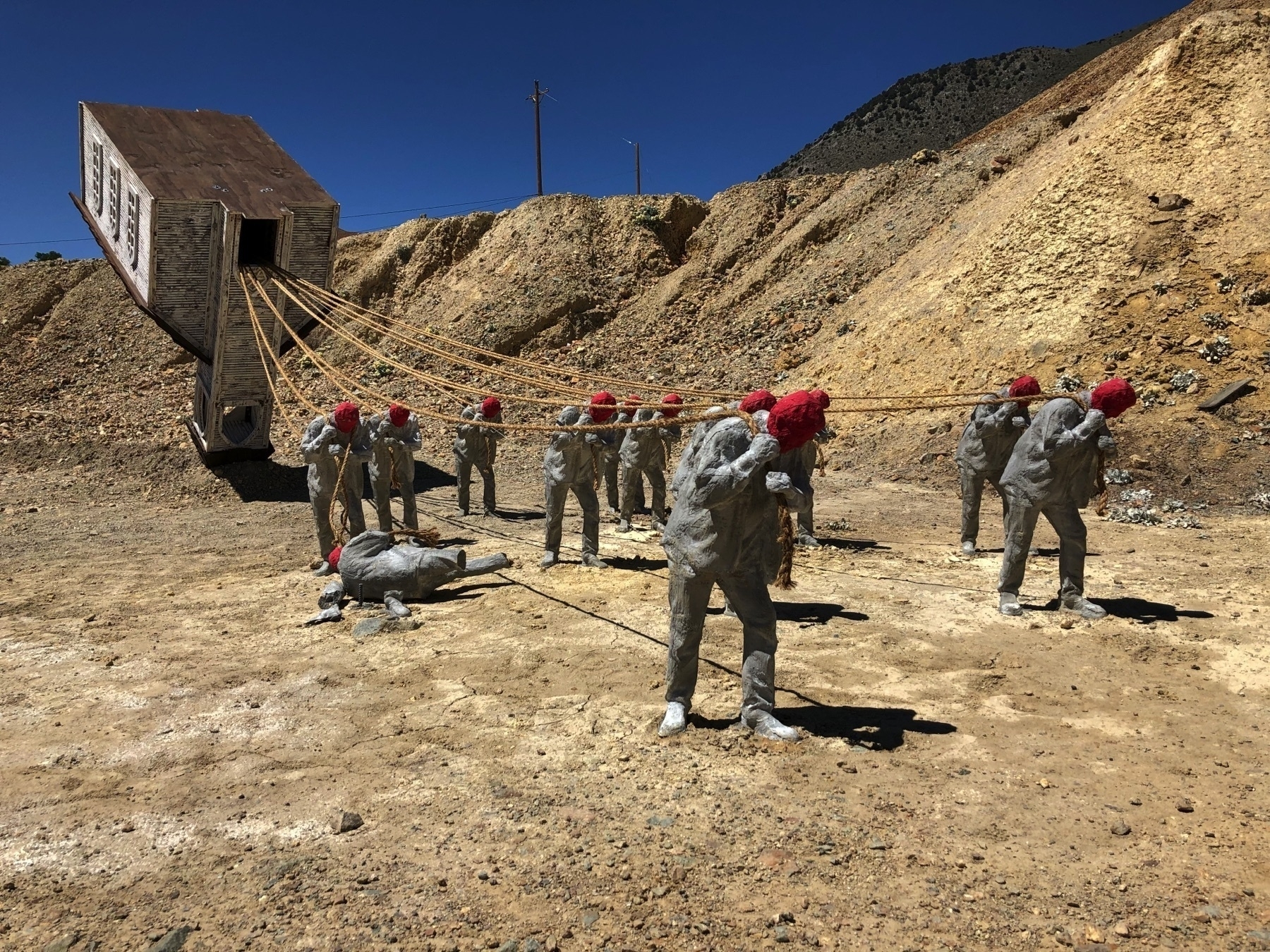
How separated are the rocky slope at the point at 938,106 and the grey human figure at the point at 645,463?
44.8 meters

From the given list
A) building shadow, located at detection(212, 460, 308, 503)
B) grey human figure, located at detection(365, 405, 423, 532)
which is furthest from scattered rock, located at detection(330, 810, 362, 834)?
building shadow, located at detection(212, 460, 308, 503)

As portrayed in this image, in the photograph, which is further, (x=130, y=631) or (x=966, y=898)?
(x=130, y=631)

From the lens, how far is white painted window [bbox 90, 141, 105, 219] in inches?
486

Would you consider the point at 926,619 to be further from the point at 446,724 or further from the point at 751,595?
the point at 446,724

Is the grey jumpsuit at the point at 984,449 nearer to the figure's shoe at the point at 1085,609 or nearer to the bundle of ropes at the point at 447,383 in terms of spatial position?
the bundle of ropes at the point at 447,383

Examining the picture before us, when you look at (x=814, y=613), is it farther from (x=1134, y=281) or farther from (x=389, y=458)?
(x=1134, y=281)

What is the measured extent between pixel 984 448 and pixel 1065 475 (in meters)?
2.43

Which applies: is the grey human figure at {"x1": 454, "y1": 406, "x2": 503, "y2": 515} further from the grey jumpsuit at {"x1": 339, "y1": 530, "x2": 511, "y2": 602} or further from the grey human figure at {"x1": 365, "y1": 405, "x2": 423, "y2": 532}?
the grey jumpsuit at {"x1": 339, "y1": 530, "x2": 511, "y2": 602}

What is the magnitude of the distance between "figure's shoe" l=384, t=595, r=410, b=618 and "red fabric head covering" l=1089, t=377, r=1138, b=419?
6022mm

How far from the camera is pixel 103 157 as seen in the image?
40.3ft

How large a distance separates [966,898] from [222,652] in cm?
563

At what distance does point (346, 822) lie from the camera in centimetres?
398

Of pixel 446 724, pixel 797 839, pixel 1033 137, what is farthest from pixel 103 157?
pixel 1033 137

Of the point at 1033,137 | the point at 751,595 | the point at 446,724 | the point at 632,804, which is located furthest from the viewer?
the point at 1033,137
